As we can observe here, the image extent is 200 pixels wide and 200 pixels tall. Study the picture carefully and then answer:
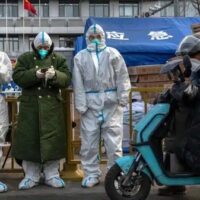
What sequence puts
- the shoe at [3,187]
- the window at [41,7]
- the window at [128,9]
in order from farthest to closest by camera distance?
the window at [128,9], the window at [41,7], the shoe at [3,187]

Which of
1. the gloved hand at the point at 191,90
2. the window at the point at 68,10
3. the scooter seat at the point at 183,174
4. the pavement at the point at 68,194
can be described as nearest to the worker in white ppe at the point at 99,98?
the pavement at the point at 68,194

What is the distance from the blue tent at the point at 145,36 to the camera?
13484 millimetres

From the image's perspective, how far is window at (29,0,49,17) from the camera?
199 feet

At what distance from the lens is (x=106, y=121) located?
6371mm

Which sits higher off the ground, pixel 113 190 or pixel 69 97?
pixel 69 97

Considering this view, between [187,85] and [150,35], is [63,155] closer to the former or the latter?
[187,85]

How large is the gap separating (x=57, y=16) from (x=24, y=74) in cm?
5610

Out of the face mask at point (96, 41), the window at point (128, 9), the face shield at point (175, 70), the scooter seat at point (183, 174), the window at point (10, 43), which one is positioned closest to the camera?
the scooter seat at point (183, 174)

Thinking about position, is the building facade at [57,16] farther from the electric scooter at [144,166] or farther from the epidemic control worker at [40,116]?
the electric scooter at [144,166]

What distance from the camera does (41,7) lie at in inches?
2419

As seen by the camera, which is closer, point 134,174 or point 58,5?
point 134,174

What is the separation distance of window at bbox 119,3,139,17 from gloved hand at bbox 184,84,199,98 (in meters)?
57.8

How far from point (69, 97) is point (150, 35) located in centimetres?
774

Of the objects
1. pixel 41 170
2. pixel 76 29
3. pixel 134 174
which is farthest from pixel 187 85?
pixel 76 29
